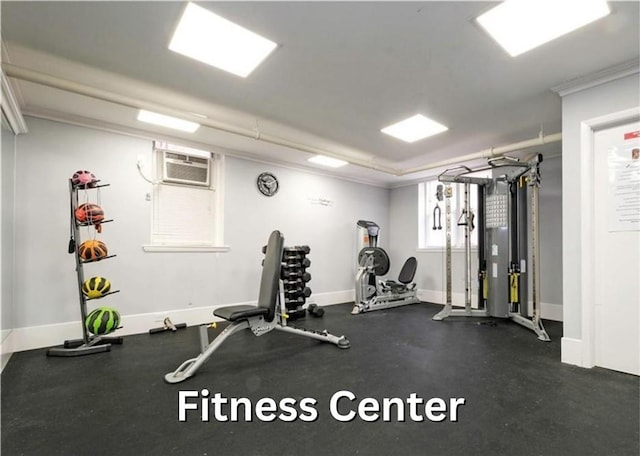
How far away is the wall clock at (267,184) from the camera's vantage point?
4.62 m

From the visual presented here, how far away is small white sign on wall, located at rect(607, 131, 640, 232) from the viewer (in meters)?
2.29

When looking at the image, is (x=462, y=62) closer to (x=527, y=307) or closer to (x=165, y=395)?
(x=165, y=395)

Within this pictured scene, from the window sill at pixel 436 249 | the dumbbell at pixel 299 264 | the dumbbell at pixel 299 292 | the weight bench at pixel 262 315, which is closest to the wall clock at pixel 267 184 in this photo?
the dumbbell at pixel 299 264

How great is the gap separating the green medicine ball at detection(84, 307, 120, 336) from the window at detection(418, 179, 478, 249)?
4786 millimetres

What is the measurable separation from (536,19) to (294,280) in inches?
142

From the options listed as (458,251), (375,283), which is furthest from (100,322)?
(458,251)

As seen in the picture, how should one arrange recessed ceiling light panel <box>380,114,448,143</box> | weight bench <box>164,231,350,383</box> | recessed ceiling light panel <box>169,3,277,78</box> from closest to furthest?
recessed ceiling light panel <box>169,3,277,78</box> < weight bench <box>164,231,350,383</box> < recessed ceiling light panel <box>380,114,448,143</box>

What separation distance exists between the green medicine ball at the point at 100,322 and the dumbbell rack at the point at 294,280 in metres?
2.01

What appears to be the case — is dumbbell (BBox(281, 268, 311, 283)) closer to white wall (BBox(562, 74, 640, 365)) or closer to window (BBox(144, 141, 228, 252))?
window (BBox(144, 141, 228, 252))

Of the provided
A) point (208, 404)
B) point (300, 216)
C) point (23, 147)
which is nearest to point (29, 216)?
point (23, 147)

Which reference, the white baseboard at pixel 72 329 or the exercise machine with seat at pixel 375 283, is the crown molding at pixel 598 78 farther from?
the white baseboard at pixel 72 329

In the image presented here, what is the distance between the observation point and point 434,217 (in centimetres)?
550

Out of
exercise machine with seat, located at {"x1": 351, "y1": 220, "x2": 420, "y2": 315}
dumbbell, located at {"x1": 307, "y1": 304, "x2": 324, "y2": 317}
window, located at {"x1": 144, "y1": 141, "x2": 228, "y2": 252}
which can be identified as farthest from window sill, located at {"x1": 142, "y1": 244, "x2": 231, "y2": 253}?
exercise machine with seat, located at {"x1": 351, "y1": 220, "x2": 420, "y2": 315}

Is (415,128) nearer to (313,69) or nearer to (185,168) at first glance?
(313,69)
